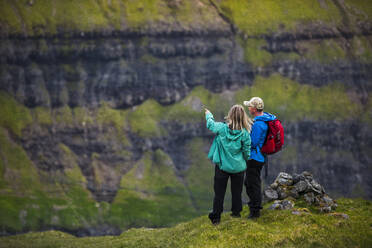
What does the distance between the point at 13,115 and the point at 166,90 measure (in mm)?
63836

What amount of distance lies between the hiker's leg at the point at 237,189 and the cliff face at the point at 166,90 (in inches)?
5461

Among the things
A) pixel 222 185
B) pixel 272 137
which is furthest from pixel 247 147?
pixel 222 185

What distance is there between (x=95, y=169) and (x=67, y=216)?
2429 cm

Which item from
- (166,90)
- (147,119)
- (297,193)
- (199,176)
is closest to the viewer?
(297,193)

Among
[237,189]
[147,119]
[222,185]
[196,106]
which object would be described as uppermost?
[222,185]

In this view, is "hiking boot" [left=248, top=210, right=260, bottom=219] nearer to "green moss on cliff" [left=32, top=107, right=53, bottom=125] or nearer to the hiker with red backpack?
the hiker with red backpack

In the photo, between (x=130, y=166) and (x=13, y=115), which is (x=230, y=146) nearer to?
(x=130, y=166)

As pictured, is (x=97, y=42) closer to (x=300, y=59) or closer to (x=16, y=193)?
(x=16, y=193)

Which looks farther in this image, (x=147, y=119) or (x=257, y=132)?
(x=147, y=119)

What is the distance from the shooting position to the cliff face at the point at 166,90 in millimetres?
170125

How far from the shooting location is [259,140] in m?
22.6

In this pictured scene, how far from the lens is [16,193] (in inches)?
6142

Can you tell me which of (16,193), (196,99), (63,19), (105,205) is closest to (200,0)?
(196,99)

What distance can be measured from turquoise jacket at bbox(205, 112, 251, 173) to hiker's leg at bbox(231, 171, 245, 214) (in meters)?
0.62
